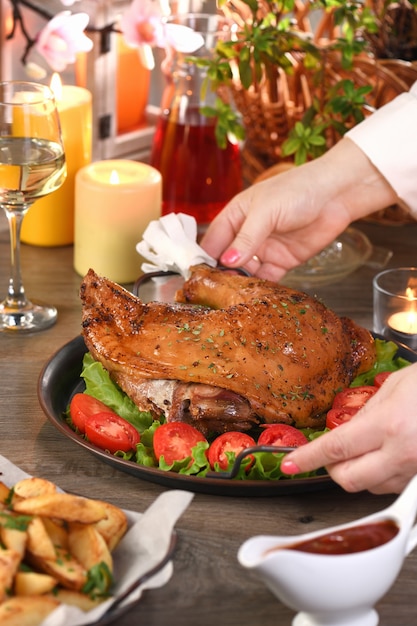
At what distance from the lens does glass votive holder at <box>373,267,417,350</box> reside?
6.55 feet

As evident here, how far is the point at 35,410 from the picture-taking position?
5.78ft

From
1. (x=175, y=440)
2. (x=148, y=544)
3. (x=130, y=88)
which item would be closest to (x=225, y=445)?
(x=175, y=440)

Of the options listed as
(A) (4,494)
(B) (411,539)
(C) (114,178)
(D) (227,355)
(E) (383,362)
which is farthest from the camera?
(C) (114,178)

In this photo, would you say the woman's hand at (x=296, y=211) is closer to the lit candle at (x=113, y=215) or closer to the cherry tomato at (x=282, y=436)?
the lit candle at (x=113, y=215)

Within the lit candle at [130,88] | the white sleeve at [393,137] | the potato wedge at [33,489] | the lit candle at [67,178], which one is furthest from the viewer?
the lit candle at [130,88]

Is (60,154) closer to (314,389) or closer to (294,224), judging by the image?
(294,224)

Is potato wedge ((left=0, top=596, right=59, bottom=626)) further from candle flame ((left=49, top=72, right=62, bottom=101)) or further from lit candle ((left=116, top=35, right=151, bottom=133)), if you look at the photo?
lit candle ((left=116, top=35, right=151, bottom=133))

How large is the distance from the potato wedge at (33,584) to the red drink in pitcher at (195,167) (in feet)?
4.99

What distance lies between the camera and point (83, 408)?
1.60m

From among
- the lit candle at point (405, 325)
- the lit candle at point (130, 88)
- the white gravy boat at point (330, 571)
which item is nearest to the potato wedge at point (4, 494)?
the white gravy boat at point (330, 571)

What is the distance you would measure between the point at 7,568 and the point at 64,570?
0.23ft

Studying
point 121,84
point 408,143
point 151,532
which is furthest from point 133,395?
point 121,84

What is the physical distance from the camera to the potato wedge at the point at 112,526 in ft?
4.02

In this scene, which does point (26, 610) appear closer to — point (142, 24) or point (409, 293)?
point (409, 293)
